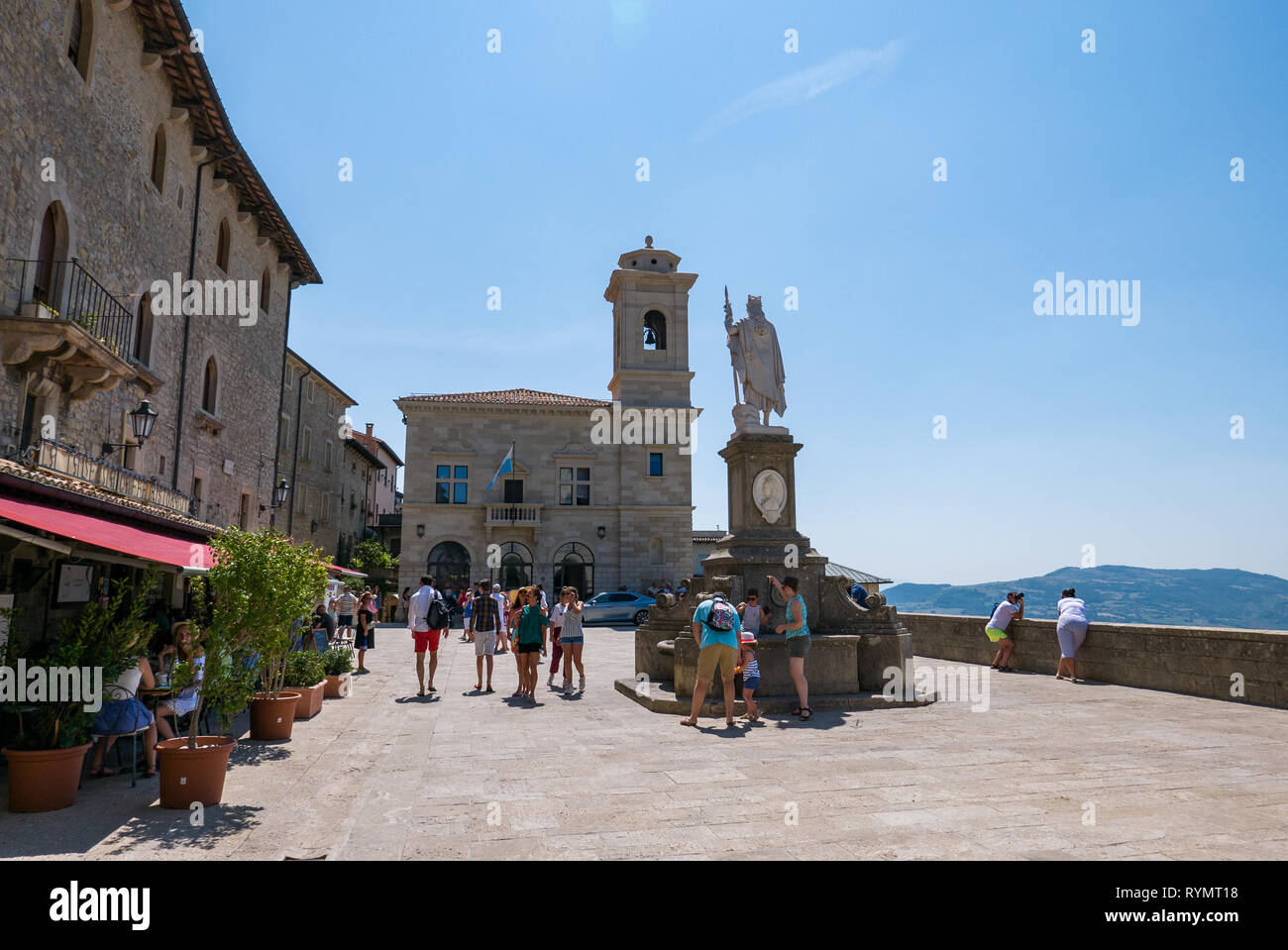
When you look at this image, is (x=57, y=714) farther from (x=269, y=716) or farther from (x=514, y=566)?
(x=514, y=566)

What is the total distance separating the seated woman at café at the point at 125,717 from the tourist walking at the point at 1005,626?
43.6 feet

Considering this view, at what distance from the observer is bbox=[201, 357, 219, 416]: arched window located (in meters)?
18.1

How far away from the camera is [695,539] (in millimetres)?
45938

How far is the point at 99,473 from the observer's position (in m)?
11.7

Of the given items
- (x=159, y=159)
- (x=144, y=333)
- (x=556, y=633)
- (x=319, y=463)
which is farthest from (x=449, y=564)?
(x=556, y=633)

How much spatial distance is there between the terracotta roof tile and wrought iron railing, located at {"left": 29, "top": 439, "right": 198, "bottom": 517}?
1996 cm

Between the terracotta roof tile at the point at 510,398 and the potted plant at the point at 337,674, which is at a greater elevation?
the terracotta roof tile at the point at 510,398

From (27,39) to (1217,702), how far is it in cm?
1812

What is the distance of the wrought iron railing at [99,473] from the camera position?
1050 cm

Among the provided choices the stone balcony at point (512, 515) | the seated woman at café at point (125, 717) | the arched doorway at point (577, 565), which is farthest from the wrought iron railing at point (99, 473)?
the arched doorway at point (577, 565)

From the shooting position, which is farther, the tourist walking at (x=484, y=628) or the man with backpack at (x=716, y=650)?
the tourist walking at (x=484, y=628)

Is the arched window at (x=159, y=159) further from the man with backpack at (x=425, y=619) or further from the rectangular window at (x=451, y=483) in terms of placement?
the rectangular window at (x=451, y=483)

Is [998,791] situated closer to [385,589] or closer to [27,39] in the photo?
[27,39]

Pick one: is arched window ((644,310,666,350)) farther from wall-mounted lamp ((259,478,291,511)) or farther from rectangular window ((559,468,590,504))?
wall-mounted lamp ((259,478,291,511))
